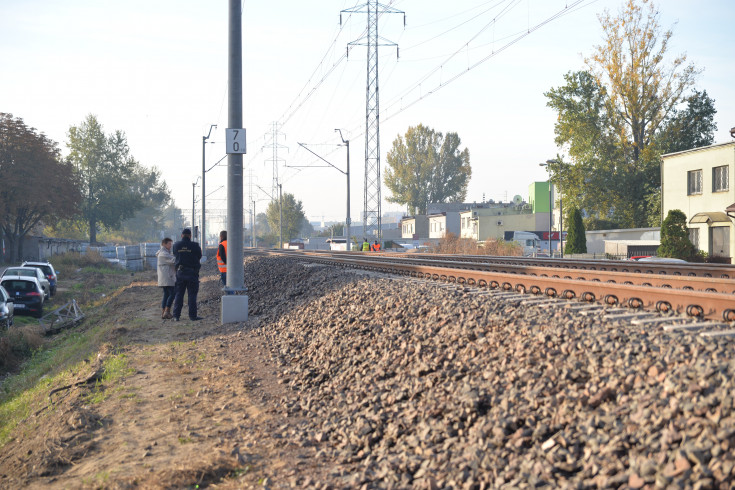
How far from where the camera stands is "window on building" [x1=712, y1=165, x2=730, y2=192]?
1267 inches

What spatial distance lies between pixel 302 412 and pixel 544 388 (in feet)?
8.96

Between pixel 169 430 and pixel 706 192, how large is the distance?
3416cm

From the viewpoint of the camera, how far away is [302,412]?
256 inches

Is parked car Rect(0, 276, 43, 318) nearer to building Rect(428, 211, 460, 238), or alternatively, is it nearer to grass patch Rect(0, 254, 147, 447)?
grass patch Rect(0, 254, 147, 447)

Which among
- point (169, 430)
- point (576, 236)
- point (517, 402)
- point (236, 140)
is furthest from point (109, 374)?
point (576, 236)

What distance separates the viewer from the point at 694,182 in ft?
115

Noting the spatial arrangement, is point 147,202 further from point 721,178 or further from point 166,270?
point 166,270

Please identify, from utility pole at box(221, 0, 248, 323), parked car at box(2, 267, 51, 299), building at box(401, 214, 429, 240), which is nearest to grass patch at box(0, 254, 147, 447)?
parked car at box(2, 267, 51, 299)

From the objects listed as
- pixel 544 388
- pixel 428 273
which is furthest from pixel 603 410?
pixel 428 273

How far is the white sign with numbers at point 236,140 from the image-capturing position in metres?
13.2

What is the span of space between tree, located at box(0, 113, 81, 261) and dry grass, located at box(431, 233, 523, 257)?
30308mm

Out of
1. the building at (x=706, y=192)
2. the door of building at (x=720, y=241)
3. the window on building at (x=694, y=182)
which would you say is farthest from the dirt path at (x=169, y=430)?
the window on building at (x=694, y=182)

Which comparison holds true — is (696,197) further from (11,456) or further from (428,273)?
(11,456)

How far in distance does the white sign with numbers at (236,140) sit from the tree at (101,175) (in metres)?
76.0
